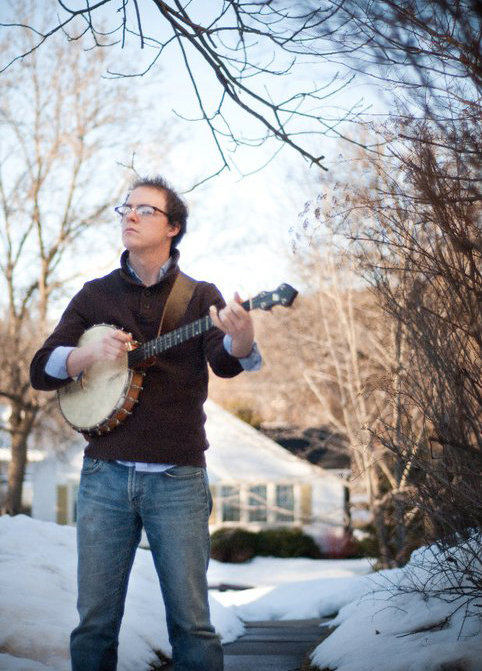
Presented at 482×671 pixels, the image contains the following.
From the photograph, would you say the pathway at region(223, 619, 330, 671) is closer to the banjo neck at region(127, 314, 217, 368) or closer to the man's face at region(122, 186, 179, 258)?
the banjo neck at region(127, 314, 217, 368)

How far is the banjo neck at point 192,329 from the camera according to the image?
10.1 feet

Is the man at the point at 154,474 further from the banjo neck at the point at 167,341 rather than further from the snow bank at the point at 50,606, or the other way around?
the snow bank at the point at 50,606

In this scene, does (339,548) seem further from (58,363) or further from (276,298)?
(276,298)

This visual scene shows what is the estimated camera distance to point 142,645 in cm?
489

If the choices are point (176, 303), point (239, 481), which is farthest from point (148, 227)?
point (239, 481)

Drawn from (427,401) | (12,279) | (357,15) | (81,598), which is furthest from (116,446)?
(12,279)

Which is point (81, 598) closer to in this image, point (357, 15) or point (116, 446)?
point (116, 446)

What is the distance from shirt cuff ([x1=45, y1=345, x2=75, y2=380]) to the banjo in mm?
137

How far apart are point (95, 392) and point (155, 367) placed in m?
0.31

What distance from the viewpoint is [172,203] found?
3750mm

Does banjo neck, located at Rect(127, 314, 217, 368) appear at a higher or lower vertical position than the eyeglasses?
lower

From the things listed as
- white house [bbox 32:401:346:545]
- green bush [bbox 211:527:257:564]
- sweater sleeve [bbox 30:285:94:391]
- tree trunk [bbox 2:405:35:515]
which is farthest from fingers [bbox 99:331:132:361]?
white house [bbox 32:401:346:545]

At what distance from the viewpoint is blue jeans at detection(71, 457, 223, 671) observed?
10.3ft

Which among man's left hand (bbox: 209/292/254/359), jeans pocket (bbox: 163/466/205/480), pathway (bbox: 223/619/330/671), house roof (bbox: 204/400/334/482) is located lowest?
pathway (bbox: 223/619/330/671)
